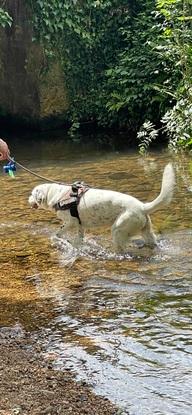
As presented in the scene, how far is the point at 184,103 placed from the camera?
38.4ft

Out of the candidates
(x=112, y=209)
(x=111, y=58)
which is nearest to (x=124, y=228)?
(x=112, y=209)

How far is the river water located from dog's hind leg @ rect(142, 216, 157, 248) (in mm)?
110

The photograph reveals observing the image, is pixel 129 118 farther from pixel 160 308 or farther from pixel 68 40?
pixel 160 308

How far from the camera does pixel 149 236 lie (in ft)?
21.4

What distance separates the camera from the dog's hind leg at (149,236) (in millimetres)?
6476

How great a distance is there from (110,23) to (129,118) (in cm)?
306

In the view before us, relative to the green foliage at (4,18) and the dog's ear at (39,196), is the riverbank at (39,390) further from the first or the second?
the green foliage at (4,18)

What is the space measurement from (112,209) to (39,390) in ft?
10.0

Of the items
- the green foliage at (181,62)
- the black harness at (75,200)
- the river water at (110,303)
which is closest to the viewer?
the river water at (110,303)

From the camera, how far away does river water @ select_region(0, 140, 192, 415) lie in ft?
12.4

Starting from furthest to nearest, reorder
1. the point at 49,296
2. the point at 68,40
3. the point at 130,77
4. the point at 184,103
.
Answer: the point at 68,40 < the point at 130,77 < the point at 184,103 < the point at 49,296

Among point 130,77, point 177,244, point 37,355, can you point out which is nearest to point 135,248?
point 177,244

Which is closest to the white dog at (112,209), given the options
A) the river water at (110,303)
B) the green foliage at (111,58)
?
the river water at (110,303)

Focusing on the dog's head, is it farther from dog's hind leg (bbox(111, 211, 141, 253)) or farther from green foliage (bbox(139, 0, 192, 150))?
green foliage (bbox(139, 0, 192, 150))
